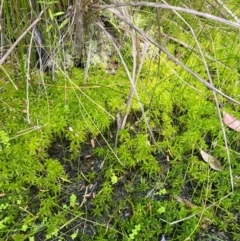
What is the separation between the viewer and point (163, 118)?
1905 mm

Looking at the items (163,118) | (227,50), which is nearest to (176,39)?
(227,50)

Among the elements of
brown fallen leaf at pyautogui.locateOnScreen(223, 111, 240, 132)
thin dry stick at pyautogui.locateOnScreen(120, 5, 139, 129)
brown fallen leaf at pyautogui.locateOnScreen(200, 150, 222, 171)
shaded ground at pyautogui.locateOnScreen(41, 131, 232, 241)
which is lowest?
shaded ground at pyautogui.locateOnScreen(41, 131, 232, 241)

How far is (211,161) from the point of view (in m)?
1.83

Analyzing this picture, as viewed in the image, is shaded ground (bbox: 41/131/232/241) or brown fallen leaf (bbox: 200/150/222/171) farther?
brown fallen leaf (bbox: 200/150/222/171)

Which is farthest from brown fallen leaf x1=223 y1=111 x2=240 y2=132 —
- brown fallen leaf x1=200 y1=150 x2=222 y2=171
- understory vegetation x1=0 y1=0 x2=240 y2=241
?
brown fallen leaf x1=200 y1=150 x2=222 y2=171

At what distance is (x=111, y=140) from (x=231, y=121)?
1.73 feet

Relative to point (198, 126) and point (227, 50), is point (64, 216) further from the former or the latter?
point (227, 50)

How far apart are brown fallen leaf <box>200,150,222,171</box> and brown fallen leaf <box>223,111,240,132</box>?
18cm

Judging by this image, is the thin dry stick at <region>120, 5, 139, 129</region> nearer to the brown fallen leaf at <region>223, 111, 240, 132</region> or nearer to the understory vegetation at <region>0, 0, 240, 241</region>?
the understory vegetation at <region>0, 0, 240, 241</region>

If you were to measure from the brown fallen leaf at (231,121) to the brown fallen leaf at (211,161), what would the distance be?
0.18 metres

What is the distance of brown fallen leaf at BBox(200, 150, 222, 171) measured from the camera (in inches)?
71.6

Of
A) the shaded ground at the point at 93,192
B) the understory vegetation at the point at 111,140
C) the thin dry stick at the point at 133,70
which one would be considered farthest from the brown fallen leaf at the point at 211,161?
the thin dry stick at the point at 133,70

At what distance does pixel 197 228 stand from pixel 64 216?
49 centimetres

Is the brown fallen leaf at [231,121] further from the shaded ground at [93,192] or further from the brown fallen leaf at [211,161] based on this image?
the shaded ground at [93,192]
